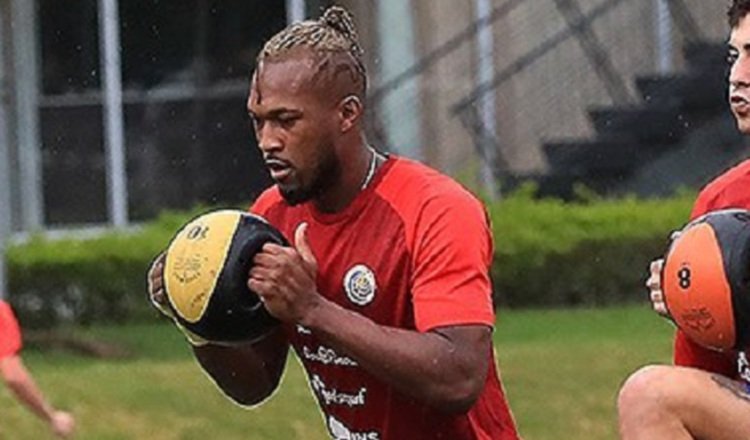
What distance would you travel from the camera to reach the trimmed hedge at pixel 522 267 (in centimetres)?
1859

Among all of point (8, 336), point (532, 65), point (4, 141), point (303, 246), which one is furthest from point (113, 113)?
point (303, 246)

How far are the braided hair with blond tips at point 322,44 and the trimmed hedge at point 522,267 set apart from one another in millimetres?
12944

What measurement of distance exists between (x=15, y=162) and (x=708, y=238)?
16013mm

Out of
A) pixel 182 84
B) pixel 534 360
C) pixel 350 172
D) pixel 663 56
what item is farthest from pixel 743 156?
pixel 350 172

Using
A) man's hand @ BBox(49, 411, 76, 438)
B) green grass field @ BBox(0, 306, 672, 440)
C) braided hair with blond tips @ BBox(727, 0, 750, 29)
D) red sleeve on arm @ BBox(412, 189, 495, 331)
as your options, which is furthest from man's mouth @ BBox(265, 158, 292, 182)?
green grass field @ BBox(0, 306, 672, 440)

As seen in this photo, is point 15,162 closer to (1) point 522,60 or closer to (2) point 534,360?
(1) point 522,60

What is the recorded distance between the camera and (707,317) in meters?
5.34

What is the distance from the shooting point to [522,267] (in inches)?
731

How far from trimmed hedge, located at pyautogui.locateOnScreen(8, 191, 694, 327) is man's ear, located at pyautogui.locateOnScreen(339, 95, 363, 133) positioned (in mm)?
13041

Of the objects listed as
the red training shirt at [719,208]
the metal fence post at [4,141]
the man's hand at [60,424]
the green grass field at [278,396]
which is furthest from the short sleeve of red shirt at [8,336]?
the metal fence post at [4,141]

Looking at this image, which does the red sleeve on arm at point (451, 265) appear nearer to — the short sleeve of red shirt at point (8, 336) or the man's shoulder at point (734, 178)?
the man's shoulder at point (734, 178)

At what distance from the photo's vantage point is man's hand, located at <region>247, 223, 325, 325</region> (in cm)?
514

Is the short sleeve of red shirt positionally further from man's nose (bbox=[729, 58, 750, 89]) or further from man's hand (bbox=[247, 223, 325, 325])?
man's nose (bbox=[729, 58, 750, 89])

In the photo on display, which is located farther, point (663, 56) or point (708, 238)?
point (663, 56)
